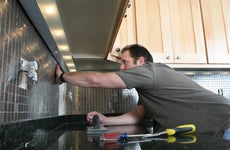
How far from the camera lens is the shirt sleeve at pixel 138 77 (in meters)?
1.05

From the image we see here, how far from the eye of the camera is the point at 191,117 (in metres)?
1.14

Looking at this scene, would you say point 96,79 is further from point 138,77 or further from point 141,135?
point 141,135

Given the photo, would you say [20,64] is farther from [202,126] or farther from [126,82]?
[202,126]

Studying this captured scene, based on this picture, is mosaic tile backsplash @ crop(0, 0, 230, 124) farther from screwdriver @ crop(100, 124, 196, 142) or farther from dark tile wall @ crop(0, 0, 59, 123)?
screwdriver @ crop(100, 124, 196, 142)

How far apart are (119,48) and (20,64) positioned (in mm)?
1051

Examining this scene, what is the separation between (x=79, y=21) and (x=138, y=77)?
376 millimetres

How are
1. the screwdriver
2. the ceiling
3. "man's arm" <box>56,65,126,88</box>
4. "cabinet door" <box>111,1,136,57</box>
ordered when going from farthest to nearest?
1. "cabinet door" <box>111,1,136,57</box>
2. "man's arm" <box>56,65,126,88</box>
3. the ceiling
4. the screwdriver

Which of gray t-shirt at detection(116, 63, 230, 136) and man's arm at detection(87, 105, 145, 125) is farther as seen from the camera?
man's arm at detection(87, 105, 145, 125)

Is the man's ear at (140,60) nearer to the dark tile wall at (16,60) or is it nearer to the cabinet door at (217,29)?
the dark tile wall at (16,60)

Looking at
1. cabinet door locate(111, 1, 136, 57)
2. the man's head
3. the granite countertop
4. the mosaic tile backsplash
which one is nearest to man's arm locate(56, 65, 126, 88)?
the mosaic tile backsplash

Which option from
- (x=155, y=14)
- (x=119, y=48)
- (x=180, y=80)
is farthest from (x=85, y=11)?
(x=155, y=14)

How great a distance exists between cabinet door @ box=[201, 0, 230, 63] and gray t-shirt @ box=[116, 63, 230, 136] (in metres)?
0.79

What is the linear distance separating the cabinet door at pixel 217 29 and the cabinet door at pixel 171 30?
0.06 m

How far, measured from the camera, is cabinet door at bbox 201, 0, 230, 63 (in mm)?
1894
